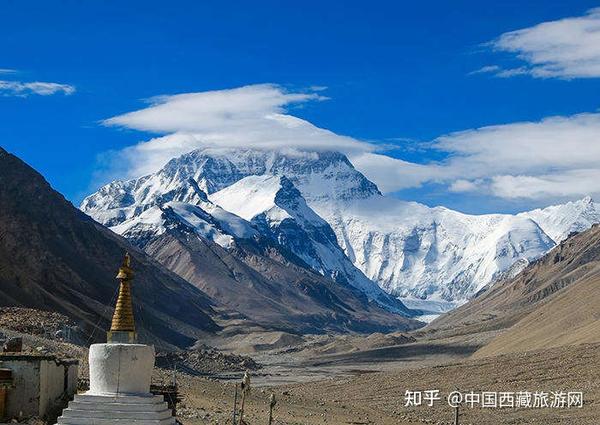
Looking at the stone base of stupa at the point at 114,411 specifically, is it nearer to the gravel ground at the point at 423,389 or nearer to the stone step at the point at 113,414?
the stone step at the point at 113,414

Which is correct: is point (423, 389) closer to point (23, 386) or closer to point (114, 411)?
point (23, 386)

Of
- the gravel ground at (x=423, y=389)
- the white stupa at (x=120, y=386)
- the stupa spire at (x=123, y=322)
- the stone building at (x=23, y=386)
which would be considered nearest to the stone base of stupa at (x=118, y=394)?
the white stupa at (x=120, y=386)

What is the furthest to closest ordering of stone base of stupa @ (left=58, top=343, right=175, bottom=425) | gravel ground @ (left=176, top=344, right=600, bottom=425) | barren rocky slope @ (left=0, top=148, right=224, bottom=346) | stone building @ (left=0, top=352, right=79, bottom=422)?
barren rocky slope @ (left=0, top=148, right=224, bottom=346) < gravel ground @ (left=176, top=344, right=600, bottom=425) < stone building @ (left=0, top=352, right=79, bottom=422) < stone base of stupa @ (left=58, top=343, right=175, bottom=425)

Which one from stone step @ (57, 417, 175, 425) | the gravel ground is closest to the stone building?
stone step @ (57, 417, 175, 425)

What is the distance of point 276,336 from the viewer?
168000 millimetres

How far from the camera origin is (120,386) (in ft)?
69.9

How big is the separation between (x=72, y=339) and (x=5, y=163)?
3508 inches

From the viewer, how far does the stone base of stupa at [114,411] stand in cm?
2102

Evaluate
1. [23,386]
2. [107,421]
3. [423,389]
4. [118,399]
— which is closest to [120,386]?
[118,399]

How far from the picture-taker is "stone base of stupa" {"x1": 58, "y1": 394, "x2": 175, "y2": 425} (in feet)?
68.9

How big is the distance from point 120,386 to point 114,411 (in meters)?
0.51

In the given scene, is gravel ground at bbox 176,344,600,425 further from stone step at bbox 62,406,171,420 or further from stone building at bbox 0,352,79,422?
stone step at bbox 62,406,171,420

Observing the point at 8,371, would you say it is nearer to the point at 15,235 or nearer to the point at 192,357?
the point at 192,357

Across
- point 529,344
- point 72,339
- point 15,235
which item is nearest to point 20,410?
point 72,339
